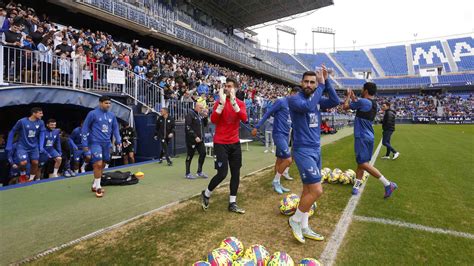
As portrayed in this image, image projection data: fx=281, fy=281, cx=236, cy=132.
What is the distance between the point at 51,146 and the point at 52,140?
18cm

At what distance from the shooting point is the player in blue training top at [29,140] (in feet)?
24.4

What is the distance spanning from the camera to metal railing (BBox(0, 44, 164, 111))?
849cm

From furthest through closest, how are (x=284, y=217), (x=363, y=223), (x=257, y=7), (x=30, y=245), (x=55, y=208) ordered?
(x=257, y=7)
(x=55, y=208)
(x=284, y=217)
(x=363, y=223)
(x=30, y=245)

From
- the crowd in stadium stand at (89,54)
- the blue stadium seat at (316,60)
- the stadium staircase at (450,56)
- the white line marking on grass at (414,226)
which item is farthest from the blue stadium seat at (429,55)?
the white line marking on grass at (414,226)

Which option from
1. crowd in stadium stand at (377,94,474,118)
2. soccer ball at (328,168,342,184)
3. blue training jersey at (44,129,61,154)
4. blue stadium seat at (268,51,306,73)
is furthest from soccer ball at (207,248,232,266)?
blue stadium seat at (268,51,306,73)

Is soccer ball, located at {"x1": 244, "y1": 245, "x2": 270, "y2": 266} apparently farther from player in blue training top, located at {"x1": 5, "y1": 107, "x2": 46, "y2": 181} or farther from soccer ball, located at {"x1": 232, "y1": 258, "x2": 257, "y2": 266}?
player in blue training top, located at {"x1": 5, "y1": 107, "x2": 46, "y2": 181}

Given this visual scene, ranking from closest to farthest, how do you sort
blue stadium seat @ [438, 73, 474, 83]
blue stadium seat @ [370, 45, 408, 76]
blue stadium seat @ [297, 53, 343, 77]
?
1. blue stadium seat @ [438, 73, 474, 83]
2. blue stadium seat @ [370, 45, 408, 76]
3. blue stadium seat @ [297, 53, 343, 77]

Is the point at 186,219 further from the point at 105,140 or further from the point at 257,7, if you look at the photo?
the point at 257,7

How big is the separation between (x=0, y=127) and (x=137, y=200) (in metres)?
7.44

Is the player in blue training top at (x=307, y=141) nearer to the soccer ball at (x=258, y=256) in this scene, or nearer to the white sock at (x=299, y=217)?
the white sock at (x=299, y=217)

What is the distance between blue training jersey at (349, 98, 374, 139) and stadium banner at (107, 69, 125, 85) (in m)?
8.97

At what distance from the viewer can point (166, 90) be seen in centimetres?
1299

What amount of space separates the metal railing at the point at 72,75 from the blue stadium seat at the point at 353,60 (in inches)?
2539

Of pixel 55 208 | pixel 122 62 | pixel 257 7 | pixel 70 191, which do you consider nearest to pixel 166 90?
pixel 122 62
